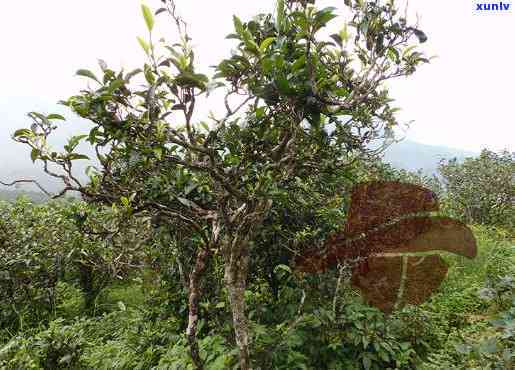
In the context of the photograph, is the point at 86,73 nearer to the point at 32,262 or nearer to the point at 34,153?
the point at 34,153

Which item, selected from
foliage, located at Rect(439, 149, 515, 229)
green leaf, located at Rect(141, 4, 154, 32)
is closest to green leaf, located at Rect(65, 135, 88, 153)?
green leaf, located at Rect(141, 4, 154, 32)

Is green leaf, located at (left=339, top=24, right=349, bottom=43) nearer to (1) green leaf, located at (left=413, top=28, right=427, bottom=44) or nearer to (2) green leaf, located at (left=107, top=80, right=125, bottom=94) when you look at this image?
(1) green leaf, located at (left=413, top=28, right=427, bottom=44)

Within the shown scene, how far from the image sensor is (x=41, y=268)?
6.46 meters

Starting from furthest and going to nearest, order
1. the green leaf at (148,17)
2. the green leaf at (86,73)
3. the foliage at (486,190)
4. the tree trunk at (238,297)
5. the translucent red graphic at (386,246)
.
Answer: the foliage at (486,190)
the translucent red graphic at (386,246)
the tree trunk at (238,297)
the green leaf at (86,73)
the green leaf at (148,17)

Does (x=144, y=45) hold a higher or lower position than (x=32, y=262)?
higher

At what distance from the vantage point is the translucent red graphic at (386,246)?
4.31m

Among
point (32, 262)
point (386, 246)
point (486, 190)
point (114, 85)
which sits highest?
point (486, 190)

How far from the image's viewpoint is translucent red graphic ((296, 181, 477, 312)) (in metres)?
4.31

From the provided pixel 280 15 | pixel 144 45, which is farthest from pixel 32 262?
pixel 280 15

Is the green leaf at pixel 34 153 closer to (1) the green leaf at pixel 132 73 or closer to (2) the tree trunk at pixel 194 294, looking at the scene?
(1) the green leaf at pixel 132 73

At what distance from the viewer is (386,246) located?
456 centimetres

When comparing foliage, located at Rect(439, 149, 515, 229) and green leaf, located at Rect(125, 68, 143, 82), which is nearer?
green leaf, located at Rect(125, 68, 143, 82)

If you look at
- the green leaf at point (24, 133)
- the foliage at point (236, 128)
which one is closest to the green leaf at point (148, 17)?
the foliage at point (236, 128)

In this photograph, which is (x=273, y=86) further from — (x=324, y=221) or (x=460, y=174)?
(x=460, y=174)
